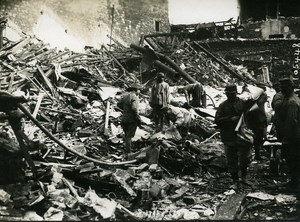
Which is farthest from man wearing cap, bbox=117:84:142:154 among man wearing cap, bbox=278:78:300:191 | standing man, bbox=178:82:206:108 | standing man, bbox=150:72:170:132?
standing man, bbox=178:82:206:108

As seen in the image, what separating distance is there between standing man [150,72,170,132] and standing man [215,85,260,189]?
287 cm

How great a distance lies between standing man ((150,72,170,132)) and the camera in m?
8.67

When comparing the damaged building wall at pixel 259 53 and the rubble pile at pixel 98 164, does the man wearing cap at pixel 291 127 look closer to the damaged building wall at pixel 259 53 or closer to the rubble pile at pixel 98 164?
the rubble pile at pixel 98 164

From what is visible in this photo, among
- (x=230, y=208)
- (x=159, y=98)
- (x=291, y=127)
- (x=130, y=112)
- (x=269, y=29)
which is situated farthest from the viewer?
(x=269, y=29)

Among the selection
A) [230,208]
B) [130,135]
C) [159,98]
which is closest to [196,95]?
[159,98]

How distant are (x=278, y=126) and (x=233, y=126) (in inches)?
27.0

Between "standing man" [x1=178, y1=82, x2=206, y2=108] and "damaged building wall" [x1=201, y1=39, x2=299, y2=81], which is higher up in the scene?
"damaged building wall" [x1=201, y1=39, x2=299, y2=81]

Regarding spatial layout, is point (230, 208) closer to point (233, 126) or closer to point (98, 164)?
point (233, 126)

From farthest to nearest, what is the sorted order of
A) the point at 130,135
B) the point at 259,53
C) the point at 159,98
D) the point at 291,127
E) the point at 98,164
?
the point at 259,53 < the point at 159,98 < the point at 130,135 < the point at 98,164 < the point at 291,127

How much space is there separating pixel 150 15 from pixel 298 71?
9.83 metres

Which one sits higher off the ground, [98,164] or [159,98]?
[159,98]

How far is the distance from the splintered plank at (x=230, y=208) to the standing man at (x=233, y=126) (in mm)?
489

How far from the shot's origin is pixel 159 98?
341 inches

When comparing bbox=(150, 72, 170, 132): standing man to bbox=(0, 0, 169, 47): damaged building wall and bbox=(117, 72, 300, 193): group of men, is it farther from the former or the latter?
bbox=(0, 0, 169, 47): damaged building wall
